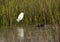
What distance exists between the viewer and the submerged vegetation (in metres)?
11.7

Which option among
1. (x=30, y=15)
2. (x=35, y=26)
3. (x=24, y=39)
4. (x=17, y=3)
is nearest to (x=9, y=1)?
(x=17, y=3)

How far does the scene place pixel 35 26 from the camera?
432 inches

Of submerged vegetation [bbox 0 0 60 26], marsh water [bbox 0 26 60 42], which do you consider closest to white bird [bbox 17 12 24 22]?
submerged vegetation [bbox 0 0 60 26]

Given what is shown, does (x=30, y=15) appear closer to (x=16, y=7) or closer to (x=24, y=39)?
(x=16, y=7)

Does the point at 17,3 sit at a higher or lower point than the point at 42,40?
higher

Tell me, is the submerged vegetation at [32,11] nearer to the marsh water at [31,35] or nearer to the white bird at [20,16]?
the white bird at [20,16]

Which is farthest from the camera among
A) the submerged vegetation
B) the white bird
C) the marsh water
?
the white bird

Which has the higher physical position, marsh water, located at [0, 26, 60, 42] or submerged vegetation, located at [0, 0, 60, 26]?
submerged vegetation, located at [0, 0, 60, 26]

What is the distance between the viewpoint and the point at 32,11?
1205 centimetres

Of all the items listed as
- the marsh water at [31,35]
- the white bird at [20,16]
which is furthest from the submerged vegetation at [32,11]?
the marsh water at [31,35]

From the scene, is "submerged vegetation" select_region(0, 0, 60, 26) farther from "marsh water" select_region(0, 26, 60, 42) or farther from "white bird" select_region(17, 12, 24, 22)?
"marsh water" select_region(0, 26, 60, 42)

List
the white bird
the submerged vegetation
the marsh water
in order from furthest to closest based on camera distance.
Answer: the white bird → the submerged vegetation → the marsh water

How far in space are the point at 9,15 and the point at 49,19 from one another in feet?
5.02

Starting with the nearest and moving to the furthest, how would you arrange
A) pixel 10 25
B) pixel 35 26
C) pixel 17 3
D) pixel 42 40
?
pixel 42 40 → pixel 35 26 → pixel 10 25 → pixel 17 3
